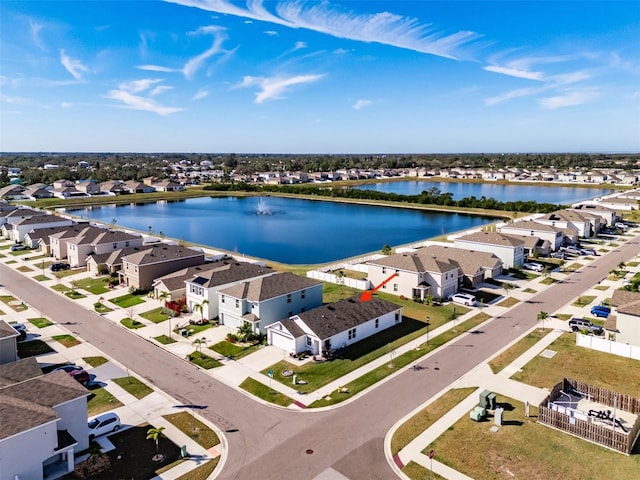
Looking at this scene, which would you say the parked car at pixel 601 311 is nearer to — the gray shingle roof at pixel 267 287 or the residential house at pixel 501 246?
the residential house at pixel 501 246

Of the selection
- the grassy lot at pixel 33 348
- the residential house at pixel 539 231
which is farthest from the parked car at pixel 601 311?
the grassy lot at pixel 33 348

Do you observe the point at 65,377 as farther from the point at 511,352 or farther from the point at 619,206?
the point at 619,206

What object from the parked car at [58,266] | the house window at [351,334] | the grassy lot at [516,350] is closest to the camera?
the grassy lot at [516,350]

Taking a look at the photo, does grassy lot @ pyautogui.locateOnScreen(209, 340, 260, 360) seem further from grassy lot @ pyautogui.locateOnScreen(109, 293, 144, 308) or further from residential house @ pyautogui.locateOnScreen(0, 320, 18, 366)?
grassy lot @ pyautogui.locateOnScreen(109, 293, 144, 308)

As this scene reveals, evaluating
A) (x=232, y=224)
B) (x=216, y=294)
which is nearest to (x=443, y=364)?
(x=216, y=294)

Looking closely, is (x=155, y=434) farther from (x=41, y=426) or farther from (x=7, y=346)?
(x=7, y=346)

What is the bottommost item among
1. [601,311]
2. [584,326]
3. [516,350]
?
[516,350]

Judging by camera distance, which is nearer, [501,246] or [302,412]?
[302,412]

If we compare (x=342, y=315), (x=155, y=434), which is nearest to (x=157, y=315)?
(x=342, y=315)
